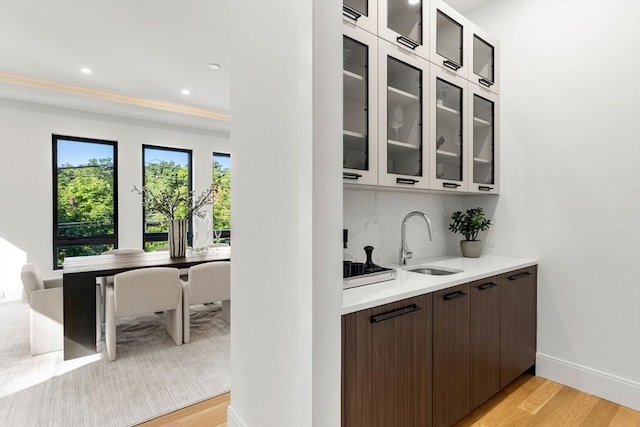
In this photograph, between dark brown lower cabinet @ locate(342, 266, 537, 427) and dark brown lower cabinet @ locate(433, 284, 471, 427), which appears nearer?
dark brown lower cabinet @ locate(342, 266, 537, 427)

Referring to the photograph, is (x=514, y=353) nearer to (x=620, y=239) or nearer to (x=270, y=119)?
(x=620, y=239)

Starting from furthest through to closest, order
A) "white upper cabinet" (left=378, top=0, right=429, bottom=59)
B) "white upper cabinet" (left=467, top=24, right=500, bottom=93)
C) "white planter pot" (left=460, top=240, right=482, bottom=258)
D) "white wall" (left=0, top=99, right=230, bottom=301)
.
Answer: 1. "white wall" (left=0, top=99, right=230, bottom=301)
2. "white planter pot" (left=460, top=240, right=482, bottom=258)
3. "white upper cabinet" (left=467, top=24, right=500, bottom=93)
4. "white upper cabinet" (left=378, top=0, right=429, bottom=59)

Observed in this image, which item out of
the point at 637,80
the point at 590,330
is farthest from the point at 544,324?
the point at 637,80

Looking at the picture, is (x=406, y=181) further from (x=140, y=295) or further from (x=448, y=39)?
(x=140, y=295)

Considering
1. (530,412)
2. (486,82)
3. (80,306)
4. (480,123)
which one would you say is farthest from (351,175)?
(80,306)

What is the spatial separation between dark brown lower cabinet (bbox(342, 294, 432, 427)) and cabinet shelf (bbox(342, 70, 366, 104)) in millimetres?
1057

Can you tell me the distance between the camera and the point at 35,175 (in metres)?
4.70

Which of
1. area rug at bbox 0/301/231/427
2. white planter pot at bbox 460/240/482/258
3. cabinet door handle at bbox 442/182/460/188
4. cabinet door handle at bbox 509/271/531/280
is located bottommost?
area rug at bbox 0/301/231/427

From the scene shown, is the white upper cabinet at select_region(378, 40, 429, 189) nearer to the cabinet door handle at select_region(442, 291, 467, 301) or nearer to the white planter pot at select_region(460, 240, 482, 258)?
the cabinet door handle at select_region(442, 291, 467, 301)

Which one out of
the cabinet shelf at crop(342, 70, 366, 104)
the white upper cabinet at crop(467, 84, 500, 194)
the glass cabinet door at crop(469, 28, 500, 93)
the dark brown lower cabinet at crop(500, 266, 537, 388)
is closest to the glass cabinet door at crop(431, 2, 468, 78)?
the glass cabinet door at crop(469, 28, 500, 93)

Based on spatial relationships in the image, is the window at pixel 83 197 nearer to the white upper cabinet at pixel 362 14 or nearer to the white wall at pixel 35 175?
the white wall at pixel 35 175

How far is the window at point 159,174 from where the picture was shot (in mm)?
5703

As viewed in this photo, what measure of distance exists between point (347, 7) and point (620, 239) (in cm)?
218

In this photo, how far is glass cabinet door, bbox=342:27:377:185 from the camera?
170 centimetres
